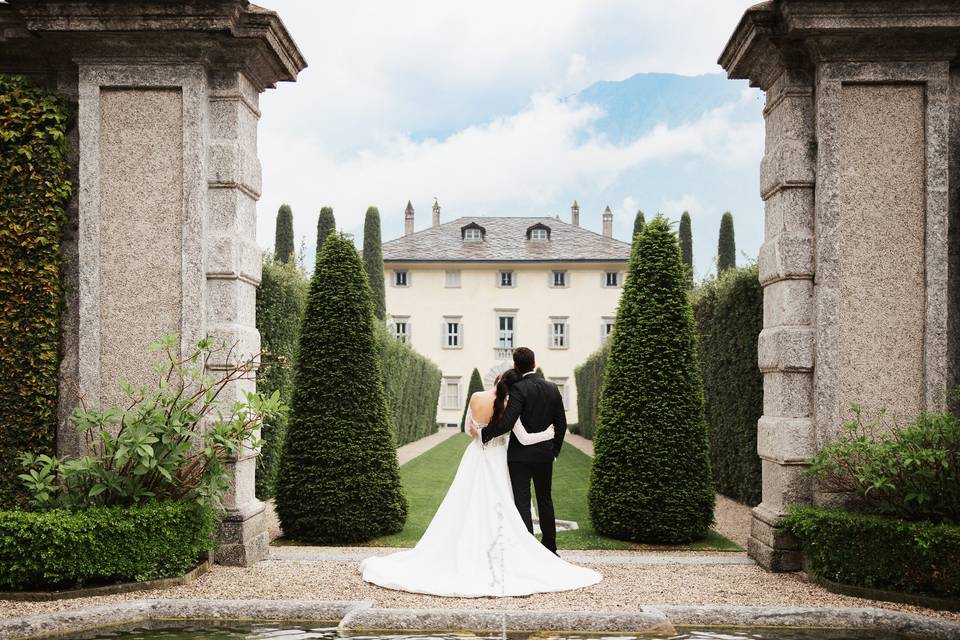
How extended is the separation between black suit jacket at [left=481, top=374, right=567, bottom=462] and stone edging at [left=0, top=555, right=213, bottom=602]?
275 centimetres

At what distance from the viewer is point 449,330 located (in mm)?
45125

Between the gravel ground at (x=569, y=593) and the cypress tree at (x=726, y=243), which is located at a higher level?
the cypress tree at (x=726, y=243)

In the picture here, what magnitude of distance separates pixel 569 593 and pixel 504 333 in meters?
38.7

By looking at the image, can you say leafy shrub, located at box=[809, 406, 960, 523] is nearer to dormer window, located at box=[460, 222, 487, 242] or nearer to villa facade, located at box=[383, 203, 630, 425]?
villa facade, located at box=[383, 203, 630, 425]

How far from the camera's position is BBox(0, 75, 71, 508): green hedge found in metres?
6.94

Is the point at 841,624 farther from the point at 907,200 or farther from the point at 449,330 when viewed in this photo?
the point at 449,330

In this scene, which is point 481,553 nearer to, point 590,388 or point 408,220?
point 590,388

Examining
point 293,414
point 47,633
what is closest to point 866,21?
point 293,414

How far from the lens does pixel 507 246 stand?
4581 centimetres

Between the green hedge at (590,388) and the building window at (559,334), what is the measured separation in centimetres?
1025

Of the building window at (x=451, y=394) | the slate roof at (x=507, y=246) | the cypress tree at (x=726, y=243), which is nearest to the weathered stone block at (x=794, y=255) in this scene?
the cypress tree at (x=726, y=243)

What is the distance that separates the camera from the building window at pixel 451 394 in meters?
44.9

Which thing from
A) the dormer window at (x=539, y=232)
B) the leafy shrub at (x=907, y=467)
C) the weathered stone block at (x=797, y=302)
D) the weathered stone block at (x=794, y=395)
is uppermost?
the dormer window at (x=539, y=232)

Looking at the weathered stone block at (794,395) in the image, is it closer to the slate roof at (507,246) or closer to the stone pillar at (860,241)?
the stone pillar at (860,241)
